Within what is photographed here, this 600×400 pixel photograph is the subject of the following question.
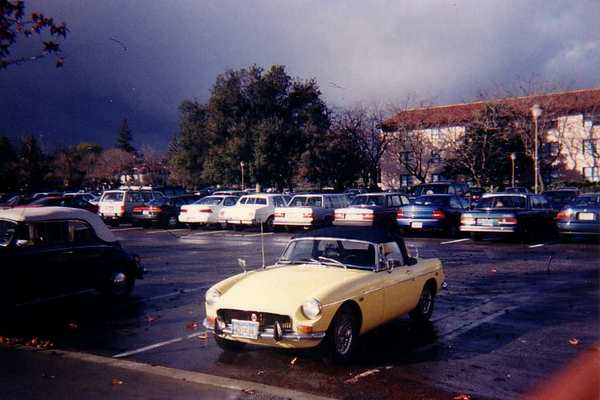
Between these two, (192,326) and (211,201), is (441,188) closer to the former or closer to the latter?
(211,201)

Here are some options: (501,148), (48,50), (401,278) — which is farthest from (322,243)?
(501,148)

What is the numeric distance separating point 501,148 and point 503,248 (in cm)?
2988

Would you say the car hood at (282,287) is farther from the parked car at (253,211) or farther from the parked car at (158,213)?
the parked car at (158,213)

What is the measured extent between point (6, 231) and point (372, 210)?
46.9ft

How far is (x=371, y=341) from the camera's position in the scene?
287 inches

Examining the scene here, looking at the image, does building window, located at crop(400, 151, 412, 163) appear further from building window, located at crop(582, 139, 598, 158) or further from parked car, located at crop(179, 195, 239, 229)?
parked car, located at crop(179, 195, 239, 229)

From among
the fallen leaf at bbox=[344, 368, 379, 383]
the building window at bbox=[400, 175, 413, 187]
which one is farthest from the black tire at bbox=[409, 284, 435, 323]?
the building window at bbox=[400, 175, 413, 187]

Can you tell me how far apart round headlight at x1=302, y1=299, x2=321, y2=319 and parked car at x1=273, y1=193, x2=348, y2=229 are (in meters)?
17.0

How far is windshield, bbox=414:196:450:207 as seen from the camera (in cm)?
2071

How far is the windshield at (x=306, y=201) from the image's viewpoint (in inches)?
937

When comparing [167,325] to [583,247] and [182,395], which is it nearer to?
[182,395]

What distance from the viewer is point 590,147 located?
44.6m

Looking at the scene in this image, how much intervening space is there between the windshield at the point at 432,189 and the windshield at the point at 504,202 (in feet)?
21.5

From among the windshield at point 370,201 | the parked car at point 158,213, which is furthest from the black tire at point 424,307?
the parked car at point 158,213
